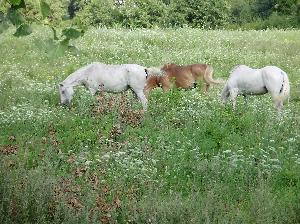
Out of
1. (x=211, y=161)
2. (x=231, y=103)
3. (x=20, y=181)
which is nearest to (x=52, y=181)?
(x=20, y=181)

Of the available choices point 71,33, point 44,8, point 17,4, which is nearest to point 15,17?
point 17,4

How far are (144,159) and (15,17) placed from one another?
549cm

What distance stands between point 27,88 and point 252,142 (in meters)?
8.30

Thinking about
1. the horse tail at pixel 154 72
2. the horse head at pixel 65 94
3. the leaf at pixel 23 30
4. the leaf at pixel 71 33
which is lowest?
the horse head at pixel 65 94

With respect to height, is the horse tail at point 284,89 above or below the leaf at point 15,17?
below

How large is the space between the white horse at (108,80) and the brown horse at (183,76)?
124 cm

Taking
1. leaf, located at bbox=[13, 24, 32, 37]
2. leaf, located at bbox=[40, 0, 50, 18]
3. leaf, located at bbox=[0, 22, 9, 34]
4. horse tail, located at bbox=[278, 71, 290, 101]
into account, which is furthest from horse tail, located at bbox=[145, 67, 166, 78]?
leaf, located at bbox=[40, 0, 50, 18]

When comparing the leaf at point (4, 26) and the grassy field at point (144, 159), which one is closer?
the leaf at point (4, 26)

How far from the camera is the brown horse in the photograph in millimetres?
16203

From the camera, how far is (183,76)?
16625 mm

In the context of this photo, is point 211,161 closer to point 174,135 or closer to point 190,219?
point 174,135

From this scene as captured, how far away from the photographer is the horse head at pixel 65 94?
48.8 ft

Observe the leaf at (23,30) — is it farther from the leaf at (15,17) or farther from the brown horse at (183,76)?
the brown horse at (183,76)

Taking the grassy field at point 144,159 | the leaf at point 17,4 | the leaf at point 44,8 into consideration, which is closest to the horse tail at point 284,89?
the grassy field at point 144,159
